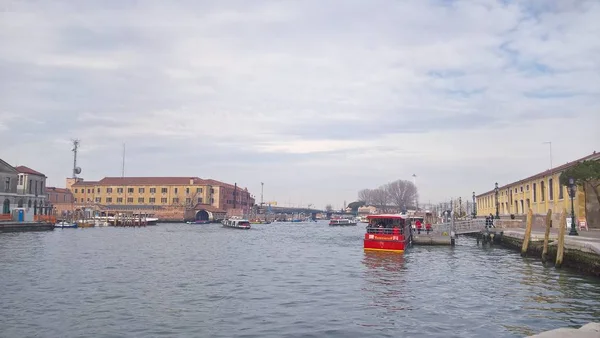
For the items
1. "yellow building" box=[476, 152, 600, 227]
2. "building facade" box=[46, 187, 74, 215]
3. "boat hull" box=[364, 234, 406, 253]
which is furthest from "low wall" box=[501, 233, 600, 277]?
"building facade" box=[46, 187, 74, 215]

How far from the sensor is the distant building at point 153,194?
543 ft

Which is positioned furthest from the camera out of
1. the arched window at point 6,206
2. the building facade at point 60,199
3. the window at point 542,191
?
the building facade at point 60,199

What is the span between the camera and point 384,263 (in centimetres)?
3619

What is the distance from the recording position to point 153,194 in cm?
16912

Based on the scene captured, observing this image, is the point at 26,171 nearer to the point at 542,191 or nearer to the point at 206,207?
the point at 206,207

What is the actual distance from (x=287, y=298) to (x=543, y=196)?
49856 millimetres

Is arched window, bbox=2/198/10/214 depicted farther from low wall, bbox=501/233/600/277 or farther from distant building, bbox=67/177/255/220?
low wall, bbox=501/233/600/277

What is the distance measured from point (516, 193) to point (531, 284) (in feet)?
186

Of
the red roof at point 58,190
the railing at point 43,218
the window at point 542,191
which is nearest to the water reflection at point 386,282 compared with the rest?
the window at point 542,191

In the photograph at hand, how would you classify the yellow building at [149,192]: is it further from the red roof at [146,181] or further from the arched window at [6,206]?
the arched window at [6,206]

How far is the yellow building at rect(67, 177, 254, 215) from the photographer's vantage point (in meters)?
168

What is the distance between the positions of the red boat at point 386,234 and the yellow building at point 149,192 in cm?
12418

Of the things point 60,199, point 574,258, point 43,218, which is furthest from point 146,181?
point 574,258

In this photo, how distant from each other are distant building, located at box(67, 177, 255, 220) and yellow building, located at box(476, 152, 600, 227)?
10319cm
